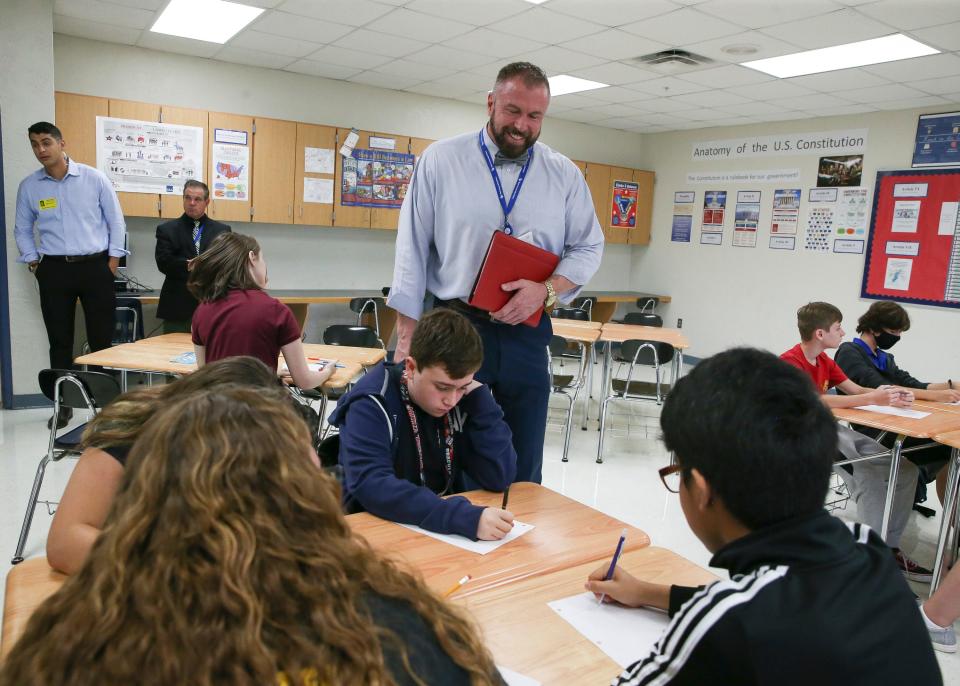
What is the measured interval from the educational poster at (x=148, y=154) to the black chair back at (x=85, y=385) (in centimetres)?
332

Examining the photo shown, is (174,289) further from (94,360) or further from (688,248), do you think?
(688,248)

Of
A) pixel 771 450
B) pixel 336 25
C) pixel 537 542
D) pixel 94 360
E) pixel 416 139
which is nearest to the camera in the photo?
pixel 771 450

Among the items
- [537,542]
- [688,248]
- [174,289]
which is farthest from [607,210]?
[537,542]

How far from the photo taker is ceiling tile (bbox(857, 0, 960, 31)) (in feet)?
13.1

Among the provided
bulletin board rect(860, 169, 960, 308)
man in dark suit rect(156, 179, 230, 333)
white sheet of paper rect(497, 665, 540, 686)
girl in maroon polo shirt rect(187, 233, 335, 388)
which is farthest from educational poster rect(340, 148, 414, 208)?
white sheet of paper rect(497, 665, 540, 686)

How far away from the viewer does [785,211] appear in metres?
7.71

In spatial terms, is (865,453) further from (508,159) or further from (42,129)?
(42,129)

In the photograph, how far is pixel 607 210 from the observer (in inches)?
348

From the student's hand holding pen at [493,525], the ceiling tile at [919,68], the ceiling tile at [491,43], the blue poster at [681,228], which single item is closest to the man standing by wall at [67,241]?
the ceiling tile at [491,43]

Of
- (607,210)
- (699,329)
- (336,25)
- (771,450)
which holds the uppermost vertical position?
(336,25)

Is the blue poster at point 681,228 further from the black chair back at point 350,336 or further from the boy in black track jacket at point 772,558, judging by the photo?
the boy in black track jacket at point 772,558

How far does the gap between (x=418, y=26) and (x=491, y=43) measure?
0.62 meters

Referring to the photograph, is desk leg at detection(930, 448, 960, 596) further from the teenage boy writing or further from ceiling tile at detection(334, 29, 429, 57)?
ceiling tile at detection(334, 29, 429, 57)

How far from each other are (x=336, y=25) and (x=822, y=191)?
5285 millimetres
